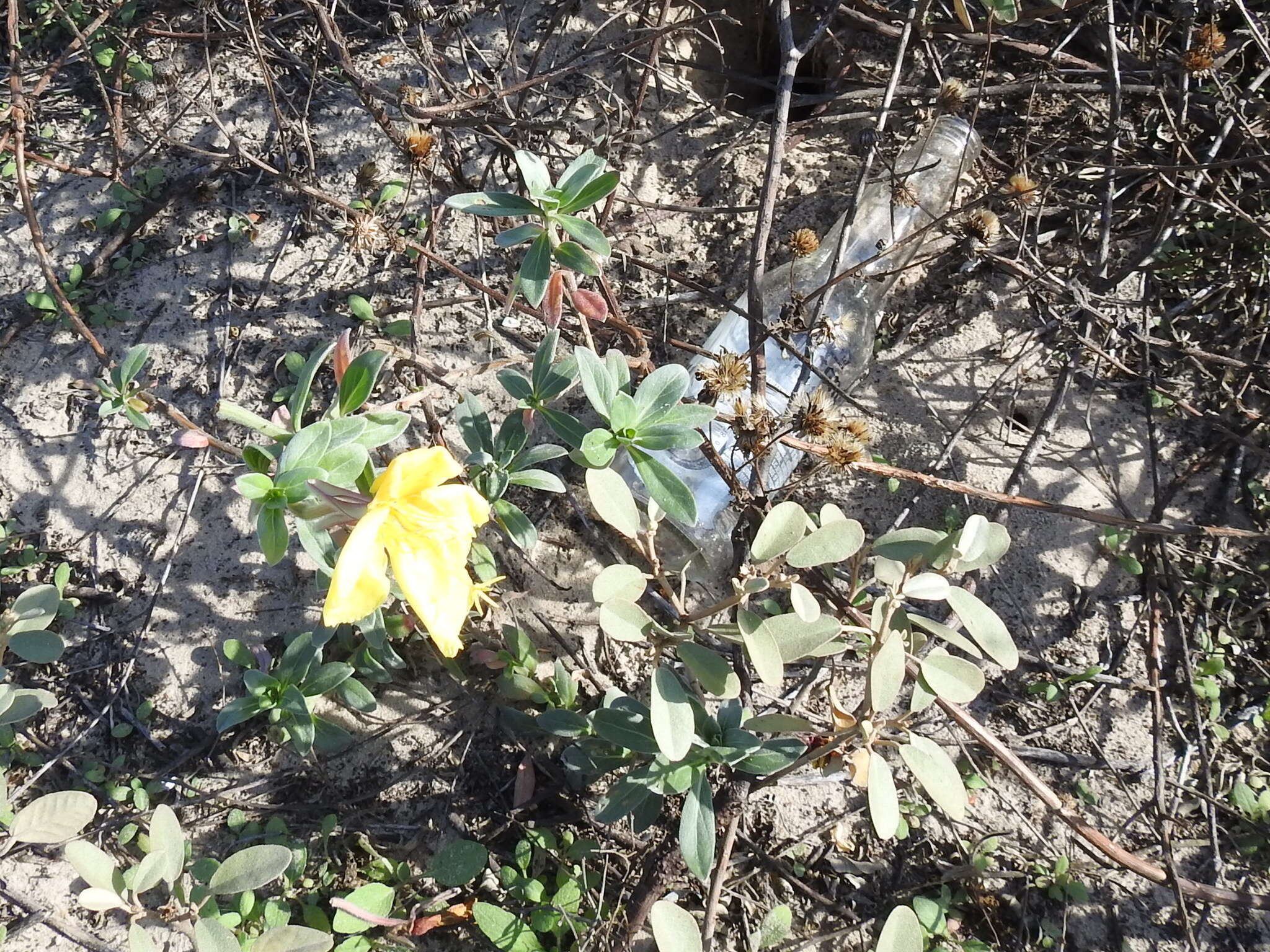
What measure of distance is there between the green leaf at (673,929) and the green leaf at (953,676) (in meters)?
0.55

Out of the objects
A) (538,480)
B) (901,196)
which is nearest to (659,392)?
(538,480)

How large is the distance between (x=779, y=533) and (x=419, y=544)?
0.61 metres

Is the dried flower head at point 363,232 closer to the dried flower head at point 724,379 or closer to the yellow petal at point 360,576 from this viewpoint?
the dried flower head at point 724,379

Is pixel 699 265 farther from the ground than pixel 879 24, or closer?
closer

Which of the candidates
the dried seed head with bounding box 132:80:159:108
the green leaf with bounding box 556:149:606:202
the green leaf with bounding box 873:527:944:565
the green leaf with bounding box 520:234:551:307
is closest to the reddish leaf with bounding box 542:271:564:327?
the green leaf with bounding box 520:234:551:307

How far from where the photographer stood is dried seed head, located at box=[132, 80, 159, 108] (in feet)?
7.55

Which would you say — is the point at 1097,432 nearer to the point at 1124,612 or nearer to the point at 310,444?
the point at 1124,612

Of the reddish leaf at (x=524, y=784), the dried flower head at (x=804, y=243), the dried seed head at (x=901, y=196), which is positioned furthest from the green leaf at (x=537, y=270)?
the reddish leaf at (x=524, y=784)

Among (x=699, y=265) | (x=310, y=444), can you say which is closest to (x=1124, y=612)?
(x=699, y=265)

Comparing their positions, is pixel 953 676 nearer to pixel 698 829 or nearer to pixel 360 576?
pixel 698 829

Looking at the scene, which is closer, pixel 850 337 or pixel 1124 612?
pixel 1124 612

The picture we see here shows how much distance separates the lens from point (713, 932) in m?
1.71

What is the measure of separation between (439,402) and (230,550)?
599 millimetres

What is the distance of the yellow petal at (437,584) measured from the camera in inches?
45.4
